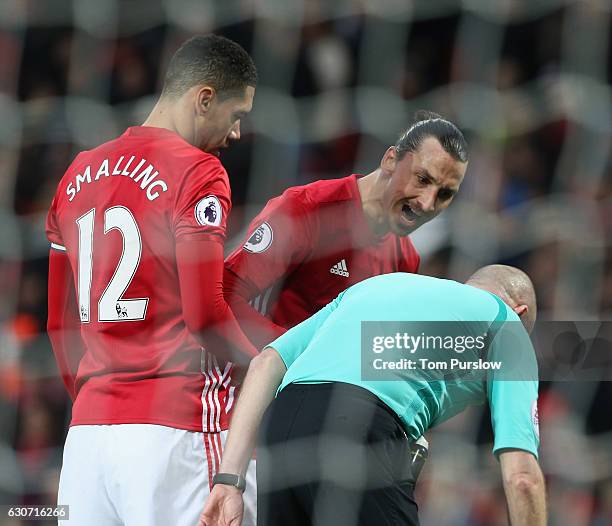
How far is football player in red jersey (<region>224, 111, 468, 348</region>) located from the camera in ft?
7.50

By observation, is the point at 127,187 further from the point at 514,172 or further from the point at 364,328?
the point at 514,172

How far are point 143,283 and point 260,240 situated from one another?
364mm

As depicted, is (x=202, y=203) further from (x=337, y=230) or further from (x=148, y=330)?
(x=337, y=230)

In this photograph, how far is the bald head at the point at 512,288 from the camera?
209cm

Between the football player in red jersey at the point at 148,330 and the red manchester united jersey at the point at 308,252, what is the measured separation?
0.89 feet

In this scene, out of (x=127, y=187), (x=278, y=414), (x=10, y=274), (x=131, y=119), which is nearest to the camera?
(x=278, y=414)

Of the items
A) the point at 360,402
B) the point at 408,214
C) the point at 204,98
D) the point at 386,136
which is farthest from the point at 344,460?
the point at 386,136

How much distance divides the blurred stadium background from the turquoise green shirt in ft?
3.51

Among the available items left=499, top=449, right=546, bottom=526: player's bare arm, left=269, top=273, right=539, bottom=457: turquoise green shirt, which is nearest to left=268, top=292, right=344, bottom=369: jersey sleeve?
left=269, top=273, right=539, bottom=457: turquoise green shirt

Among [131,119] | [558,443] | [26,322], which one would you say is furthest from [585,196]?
[26,322]

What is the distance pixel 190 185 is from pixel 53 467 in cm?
165

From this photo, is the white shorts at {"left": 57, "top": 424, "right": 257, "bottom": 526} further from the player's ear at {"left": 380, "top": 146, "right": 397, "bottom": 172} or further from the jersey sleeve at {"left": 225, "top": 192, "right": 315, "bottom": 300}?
the player's ear at {"left": 380, "top": 146, "right": 397, "bottom": 172}

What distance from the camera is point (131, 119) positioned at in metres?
3.75

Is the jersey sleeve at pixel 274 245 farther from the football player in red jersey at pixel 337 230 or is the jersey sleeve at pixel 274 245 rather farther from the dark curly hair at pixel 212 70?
the dark curly hair at pixel 212 70
